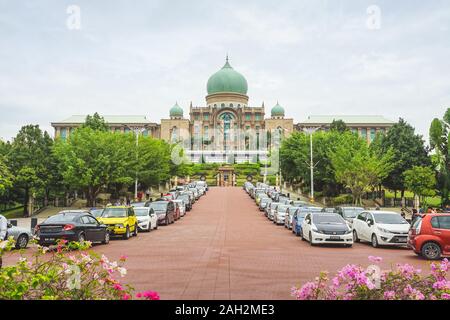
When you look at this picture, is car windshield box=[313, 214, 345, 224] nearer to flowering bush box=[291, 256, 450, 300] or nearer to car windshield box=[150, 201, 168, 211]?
car windshield box=[150, 201, 168, 211]

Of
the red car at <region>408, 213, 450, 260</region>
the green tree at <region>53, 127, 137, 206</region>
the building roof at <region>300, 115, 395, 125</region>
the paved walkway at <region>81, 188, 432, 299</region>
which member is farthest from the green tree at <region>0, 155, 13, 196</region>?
the building roof at <region>300, 115, 395, 125</region>

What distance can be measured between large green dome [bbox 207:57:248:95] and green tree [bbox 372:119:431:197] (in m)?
74.5

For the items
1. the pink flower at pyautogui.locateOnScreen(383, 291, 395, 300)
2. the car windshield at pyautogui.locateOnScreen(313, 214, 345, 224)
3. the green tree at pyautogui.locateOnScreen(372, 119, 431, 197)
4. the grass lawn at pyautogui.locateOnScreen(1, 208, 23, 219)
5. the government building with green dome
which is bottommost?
the grass lawn at pyautogui.locateOnScreen(1, 208, 23, 219)

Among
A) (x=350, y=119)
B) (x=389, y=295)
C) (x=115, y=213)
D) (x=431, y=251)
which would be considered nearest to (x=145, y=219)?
(x=115, y=213)

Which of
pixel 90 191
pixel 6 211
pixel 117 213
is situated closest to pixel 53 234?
pixel 117 213

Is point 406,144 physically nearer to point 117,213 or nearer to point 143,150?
point 143,150

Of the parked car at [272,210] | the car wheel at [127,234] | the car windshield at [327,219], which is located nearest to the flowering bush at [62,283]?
the car windshield at [327,219]

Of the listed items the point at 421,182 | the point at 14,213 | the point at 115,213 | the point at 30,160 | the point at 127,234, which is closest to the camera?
the point at 127,234

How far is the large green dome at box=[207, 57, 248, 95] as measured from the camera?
420 feet

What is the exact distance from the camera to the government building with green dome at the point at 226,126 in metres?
126

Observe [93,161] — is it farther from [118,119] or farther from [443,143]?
[118,119]

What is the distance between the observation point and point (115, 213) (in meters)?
23.5

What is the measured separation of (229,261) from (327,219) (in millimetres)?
7571

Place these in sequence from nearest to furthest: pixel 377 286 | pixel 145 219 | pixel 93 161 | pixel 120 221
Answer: pixel 377 286, pixel 120 221, pixel 145 219, pixel 93 161
